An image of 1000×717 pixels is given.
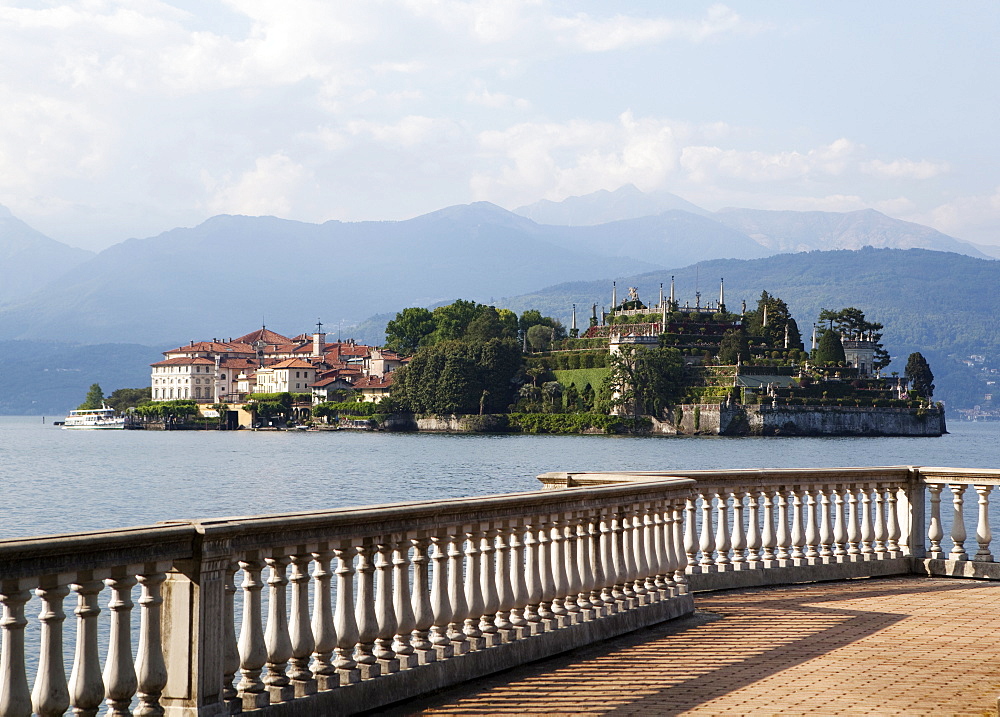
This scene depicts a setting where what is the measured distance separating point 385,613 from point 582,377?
16437 cm

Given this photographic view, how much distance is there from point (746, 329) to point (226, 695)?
175281 mm

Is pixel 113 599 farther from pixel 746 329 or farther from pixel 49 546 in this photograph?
pixel 746 329

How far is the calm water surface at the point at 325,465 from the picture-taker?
5638cm

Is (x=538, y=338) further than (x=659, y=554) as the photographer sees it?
Yes

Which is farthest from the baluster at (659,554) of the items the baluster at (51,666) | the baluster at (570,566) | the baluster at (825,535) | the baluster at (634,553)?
the baluster at (51,666)

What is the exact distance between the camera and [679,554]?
1116 centimetres

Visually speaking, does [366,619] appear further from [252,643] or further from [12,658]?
[12,658]

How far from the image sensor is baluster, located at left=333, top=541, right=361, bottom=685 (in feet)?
23.2

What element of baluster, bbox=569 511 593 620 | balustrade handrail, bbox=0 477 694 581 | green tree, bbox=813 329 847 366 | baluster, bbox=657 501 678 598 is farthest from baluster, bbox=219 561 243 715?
green tree, bbox=813 329 847 366

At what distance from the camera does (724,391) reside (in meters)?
158

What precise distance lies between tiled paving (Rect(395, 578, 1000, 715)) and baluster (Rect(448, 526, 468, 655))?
0.95 feet

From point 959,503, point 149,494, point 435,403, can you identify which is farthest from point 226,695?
point 435,403

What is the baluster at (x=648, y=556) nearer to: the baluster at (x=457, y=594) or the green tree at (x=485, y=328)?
the baluster at (x=457, y=594)

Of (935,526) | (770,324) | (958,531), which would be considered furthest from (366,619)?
(770,324)
